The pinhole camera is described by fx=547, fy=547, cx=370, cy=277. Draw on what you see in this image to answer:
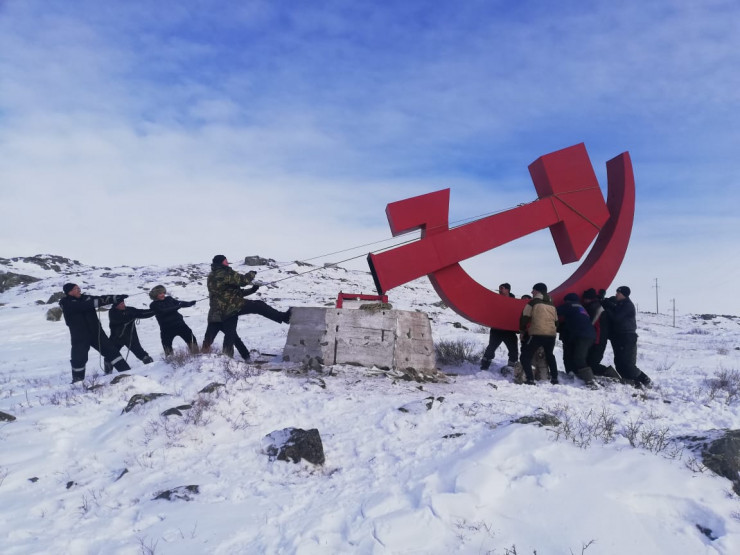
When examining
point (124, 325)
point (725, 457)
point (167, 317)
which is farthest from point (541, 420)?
point (124, 325)

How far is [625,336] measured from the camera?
8805 millimetres

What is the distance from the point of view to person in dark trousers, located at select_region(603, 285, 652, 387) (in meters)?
8.75

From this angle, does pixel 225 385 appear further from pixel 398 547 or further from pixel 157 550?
pixel 398 547

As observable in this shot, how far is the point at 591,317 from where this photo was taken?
9.18m

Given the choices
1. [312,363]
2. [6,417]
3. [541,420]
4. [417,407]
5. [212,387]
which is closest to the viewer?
[541,420]

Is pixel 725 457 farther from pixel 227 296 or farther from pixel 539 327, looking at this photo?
pixel 227 296

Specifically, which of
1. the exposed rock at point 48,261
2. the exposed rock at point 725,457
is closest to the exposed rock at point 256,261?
the exposed rock at point 48,261

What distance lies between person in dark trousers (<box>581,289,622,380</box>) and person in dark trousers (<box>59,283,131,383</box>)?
779cm

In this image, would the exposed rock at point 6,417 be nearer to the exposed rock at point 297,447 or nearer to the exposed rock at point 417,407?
the exposed rock at point 297,447

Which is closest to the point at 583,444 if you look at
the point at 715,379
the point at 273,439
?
the point at 273,439

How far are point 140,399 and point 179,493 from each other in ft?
7.81

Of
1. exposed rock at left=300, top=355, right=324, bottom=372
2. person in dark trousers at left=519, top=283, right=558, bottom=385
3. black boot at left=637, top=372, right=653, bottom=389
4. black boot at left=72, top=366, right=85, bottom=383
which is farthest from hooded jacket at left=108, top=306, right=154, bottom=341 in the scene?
black boot at left=637, top=372, right=653, bottom=389

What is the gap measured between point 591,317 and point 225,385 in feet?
19.9

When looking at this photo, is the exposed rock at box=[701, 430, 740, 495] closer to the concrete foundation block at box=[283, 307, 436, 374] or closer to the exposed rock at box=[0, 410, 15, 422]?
the concrete foundation block at box=[283, 307, 436, 374]
